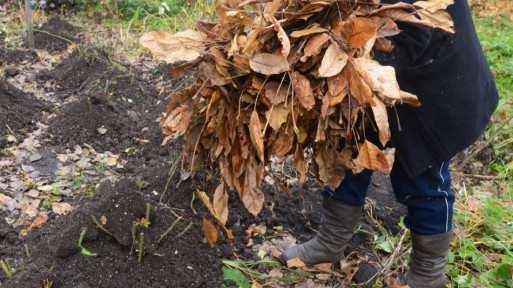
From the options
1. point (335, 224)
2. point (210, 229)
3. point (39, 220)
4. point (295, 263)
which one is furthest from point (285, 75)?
point (39, 220)

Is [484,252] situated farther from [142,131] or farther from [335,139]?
[142,131]

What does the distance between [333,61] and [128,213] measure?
136 centimetres

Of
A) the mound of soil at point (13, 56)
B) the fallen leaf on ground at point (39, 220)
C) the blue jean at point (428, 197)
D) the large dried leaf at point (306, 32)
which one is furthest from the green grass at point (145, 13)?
the large dried leaf at point (306, 32)

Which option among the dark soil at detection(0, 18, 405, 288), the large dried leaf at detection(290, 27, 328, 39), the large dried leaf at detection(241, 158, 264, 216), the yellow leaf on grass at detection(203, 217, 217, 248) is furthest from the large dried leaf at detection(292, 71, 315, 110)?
the dark soil at detection(0, 18, 405, 288)

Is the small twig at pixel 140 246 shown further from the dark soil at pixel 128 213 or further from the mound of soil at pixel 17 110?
the mound of soil at pixel 17 110

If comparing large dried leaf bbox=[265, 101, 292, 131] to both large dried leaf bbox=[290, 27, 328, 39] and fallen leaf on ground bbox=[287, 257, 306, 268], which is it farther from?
fallen leaf on ground bbox=[287, 257, 306, 268]

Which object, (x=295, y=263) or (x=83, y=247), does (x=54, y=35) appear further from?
(x=295, y=263)

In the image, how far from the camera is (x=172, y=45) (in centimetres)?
160

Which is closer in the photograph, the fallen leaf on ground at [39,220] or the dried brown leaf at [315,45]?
the dried brown leaf at [315,45]

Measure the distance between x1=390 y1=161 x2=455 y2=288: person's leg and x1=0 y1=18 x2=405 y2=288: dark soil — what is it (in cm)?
31

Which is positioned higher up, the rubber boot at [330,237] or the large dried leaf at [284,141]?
the large dried leaf at [284,141]

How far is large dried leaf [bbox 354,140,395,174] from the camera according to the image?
1.56 metres

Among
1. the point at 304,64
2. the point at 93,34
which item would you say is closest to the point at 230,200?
the point at 304,64

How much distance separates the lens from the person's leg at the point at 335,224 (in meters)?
2.42
